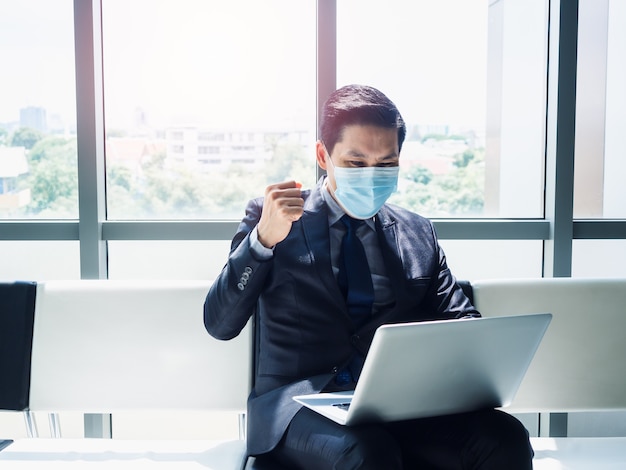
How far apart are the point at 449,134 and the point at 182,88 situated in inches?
41.4

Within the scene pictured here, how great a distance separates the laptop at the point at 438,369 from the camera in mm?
1274

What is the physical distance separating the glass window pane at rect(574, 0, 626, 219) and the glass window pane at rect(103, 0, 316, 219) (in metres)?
1.07

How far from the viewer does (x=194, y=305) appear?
1.99 metres

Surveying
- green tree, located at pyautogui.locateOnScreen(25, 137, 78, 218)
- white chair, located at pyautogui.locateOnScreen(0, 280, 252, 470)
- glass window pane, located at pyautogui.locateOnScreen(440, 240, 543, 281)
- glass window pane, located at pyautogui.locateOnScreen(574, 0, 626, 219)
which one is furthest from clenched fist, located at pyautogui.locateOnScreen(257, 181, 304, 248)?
glass window pane, located at pyautogui.locateOnScreen(574, 0, 626, 219)

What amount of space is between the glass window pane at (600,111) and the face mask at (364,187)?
1245 millimetres

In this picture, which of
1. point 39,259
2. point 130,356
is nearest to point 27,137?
point 39,259

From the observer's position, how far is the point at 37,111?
2488 mm

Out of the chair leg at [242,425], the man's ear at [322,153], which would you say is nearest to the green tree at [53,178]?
the chair leg at [242,425]

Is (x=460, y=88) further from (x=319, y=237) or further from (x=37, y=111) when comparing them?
(x=37, y=111)

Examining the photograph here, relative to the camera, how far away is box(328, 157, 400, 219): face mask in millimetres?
1655

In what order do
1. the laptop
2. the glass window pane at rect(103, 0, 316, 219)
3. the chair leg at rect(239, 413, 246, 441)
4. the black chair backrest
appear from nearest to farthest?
the laptop → the black chair backrest → the chair leg at rect(239, 413, 246, 441) → the glass window pane at rect(103, 0, 316, 219)

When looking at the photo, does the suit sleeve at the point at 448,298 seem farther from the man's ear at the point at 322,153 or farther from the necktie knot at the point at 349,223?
the man's ear at the point at 322,153

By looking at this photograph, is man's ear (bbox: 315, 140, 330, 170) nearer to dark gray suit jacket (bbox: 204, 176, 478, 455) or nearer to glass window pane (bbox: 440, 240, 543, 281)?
dark gray suit jacket (bbox: 204, 176, 478, 455)

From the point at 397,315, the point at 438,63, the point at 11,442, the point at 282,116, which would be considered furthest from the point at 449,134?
the point at 11,442
